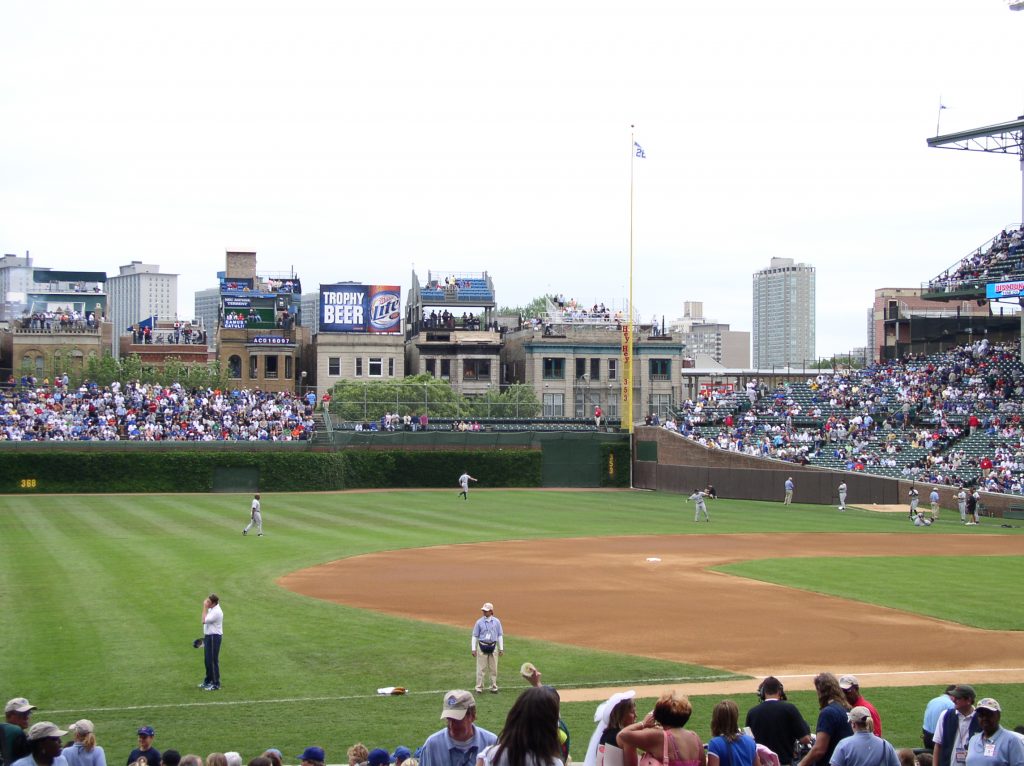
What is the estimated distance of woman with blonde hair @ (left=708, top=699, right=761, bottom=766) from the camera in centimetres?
916

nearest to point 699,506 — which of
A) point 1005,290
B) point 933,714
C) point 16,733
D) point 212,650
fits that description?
point 1005,290

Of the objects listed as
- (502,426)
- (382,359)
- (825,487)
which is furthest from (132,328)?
(825,487)

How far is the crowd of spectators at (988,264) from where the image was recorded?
62.9 metres

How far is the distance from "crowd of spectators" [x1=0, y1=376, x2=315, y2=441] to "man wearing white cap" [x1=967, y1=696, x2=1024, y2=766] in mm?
57750

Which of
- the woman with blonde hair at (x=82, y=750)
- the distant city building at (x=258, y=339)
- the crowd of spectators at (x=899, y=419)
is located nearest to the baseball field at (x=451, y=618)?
the woman with blonde hair at (x=82, y=750)

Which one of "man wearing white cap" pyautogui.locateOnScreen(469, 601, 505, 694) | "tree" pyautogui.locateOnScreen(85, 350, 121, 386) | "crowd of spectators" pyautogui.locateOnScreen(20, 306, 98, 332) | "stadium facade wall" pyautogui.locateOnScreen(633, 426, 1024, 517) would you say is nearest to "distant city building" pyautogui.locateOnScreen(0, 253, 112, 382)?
"crowd of spectators" pyautogui.locateOnScreen(20, 306, 98, 332)

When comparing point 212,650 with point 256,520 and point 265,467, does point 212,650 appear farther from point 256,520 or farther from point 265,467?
point 265,467

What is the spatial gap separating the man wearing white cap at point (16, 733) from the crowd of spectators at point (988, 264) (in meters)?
60.2

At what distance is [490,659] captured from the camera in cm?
1795

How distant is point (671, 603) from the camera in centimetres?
2648

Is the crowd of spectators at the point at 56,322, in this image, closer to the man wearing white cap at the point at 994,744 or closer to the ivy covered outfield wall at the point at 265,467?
the ivy covered outfield wall at the point at 265,467

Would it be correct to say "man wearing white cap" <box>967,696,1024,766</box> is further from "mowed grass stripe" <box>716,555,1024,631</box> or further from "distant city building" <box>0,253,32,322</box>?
"distant city building" <box>0,253,32,322</box>

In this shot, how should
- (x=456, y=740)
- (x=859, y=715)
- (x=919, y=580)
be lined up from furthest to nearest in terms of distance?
1. (x=919, y=580)
2. (x=859, y=715)
3. (x=456, y=740)

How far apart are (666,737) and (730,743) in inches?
73.1
